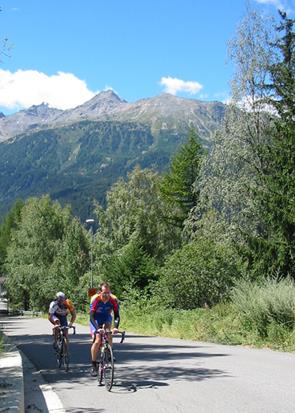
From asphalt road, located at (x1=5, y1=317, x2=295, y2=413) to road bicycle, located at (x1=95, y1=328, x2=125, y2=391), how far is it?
0.17 m

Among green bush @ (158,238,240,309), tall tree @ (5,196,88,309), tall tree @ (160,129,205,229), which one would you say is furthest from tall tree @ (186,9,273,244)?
tall tree @ (5,196,88,309)

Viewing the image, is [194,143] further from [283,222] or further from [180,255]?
[283,222]

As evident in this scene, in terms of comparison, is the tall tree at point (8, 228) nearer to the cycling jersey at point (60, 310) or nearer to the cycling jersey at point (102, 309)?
the cycling jersey at point (60, 310)

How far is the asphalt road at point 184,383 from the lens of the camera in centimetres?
796

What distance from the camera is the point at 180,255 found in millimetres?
31359

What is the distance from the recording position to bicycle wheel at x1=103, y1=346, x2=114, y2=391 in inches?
373

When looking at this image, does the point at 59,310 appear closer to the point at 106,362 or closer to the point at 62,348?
the point at 62,348

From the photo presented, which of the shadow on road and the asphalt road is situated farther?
the shadow on road

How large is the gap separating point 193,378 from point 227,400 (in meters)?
2.32

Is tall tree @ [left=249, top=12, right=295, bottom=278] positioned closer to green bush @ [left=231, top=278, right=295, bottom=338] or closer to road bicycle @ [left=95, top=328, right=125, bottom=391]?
green bush @ [left=231, top=278, right=295, bottom=338]

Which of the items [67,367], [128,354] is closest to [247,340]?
[128,354]

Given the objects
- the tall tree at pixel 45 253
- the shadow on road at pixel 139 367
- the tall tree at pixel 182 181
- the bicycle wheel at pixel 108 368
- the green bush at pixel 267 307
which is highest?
the tall tree at pixel 182 181

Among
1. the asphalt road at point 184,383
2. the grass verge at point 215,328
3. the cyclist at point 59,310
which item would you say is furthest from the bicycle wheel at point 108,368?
the grass verge at point 215,328

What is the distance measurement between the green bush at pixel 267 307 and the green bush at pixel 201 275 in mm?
11260
